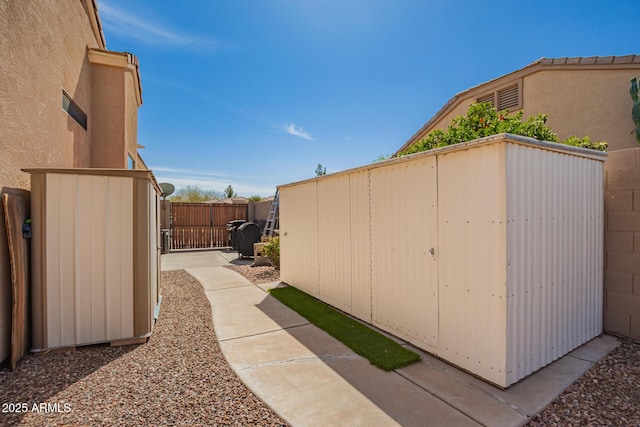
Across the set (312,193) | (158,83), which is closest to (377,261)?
(312,193)

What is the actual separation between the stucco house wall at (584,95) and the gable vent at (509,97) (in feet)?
0.59

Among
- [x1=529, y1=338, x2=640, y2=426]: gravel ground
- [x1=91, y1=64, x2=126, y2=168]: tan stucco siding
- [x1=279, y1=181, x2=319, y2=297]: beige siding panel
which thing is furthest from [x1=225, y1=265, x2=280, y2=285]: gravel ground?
[x1=529, y1=338, x2=640, y2=426]: gravel ground

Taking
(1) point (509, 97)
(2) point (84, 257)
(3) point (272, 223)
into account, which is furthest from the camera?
(3) point (272, 223)

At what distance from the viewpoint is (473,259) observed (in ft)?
9.50

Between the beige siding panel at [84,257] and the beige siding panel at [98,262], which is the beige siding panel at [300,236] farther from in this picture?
the beige siding panel at [84,257]

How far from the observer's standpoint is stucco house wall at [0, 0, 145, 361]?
10.2ft

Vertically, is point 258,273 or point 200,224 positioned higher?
point 200,224

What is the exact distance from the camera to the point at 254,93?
10188 mm

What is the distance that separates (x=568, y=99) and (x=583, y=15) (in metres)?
2.24

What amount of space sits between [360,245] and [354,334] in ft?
4.35

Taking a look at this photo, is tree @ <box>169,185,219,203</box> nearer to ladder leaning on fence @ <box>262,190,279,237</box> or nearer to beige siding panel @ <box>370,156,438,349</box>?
ladder leaning on fence @ <box>262,190,279,237</box>

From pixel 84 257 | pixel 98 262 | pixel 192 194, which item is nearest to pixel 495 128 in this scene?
pixel 98 262

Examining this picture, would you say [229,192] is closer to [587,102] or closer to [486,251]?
[587,102]

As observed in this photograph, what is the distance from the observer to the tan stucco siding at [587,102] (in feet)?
25.0
